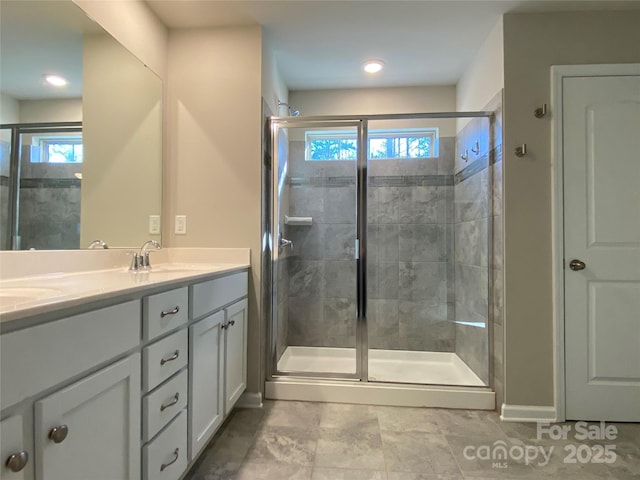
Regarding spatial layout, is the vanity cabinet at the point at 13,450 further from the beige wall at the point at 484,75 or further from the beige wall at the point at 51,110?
the beige wall at the point at 484,75

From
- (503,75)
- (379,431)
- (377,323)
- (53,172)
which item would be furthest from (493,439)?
(53,172)

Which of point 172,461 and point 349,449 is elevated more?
point 172,461

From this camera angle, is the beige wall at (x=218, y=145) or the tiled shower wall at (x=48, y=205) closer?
the tiled shower wall at (x=48, y=205)

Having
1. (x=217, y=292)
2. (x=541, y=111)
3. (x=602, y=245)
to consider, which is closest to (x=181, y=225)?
(x=217, y=292)

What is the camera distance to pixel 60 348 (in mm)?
713

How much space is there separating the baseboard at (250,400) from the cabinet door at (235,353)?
85 millimetres

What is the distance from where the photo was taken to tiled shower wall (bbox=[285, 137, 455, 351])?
267 cm

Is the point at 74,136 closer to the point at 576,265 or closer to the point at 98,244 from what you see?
the point at 98,244

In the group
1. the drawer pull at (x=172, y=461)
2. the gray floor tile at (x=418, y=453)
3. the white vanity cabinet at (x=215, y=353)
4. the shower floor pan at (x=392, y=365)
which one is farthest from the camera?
the shower floor pan at (x=392, y=365)

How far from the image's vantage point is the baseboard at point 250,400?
1.96 m

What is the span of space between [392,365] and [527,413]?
945mm

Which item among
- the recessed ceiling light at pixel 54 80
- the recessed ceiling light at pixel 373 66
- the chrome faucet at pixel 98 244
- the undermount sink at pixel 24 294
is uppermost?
the recessed ceiling light at pixel 373 66

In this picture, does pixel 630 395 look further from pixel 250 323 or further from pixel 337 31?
pixel 337 31

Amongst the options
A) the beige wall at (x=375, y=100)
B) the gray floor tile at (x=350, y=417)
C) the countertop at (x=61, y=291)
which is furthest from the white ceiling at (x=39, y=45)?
the gray floor tile at (x=350, y=417)
